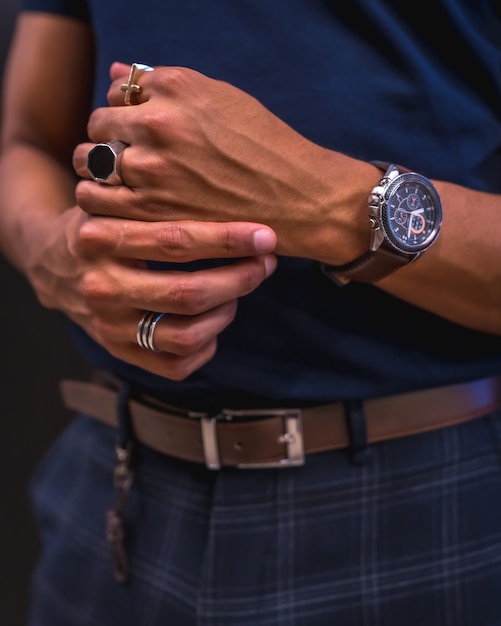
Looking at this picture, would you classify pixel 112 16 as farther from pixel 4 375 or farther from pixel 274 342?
pixel 4 375

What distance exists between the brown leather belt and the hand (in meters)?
0.21

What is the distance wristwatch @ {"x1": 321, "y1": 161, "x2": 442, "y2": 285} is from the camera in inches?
21.0

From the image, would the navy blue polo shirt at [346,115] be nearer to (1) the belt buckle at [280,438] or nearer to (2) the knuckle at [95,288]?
(1) the belt buckle at [280,438]

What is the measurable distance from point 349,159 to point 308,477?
319mm

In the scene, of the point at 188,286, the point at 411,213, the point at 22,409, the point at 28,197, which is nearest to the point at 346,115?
the point at 411,213

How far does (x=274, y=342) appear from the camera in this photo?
66 centimetres

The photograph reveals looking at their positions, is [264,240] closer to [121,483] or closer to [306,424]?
[306,424]

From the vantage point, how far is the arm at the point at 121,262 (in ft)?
1.68

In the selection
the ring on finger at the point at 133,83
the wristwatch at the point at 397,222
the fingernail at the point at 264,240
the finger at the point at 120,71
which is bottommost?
the fingernail at the point at 264,240

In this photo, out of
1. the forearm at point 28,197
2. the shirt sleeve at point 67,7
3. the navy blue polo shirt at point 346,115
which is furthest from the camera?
the shirt sleeve at point 67,7

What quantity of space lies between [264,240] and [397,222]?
0.37ft

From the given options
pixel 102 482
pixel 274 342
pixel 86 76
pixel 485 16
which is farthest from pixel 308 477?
pixel 86 76

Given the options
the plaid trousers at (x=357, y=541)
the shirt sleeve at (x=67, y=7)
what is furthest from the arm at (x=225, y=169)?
the shirt sleeve at (x=67, y=7)

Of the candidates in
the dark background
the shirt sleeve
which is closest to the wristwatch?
the shirt sleeve
